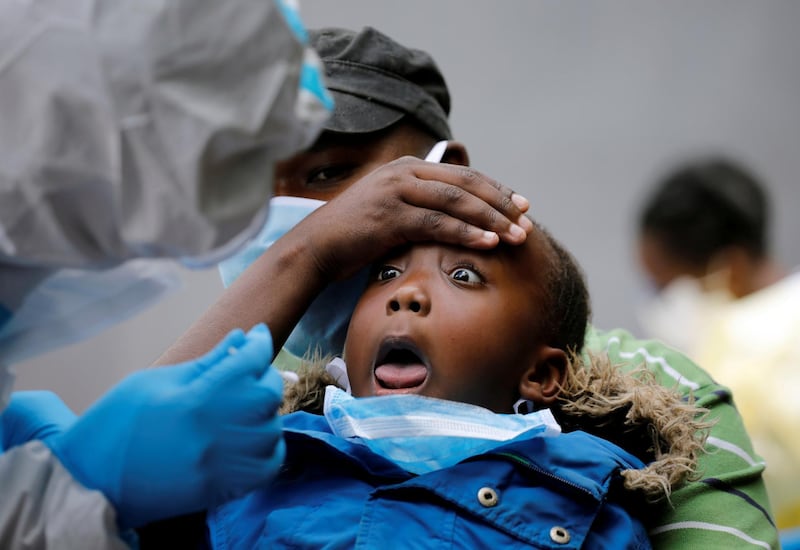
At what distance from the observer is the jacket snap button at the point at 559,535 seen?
1.29 meters

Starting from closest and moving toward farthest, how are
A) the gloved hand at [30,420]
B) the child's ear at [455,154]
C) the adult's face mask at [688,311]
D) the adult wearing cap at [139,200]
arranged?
the adult wearing cap at [139,200] < the gloved hand at [30,420] < the child's ear at [455,154] < the adult's face mask at [688,311]

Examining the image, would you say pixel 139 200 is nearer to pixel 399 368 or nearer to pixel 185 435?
pixel 185 435

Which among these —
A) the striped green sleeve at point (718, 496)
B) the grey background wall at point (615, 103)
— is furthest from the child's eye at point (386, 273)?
the grey background wall at point (615, 103)

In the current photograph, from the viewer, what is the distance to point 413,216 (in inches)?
58.2

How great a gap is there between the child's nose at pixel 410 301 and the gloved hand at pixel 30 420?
0.46 m

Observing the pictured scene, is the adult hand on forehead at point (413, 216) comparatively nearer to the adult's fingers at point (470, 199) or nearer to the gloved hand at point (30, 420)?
the adult's fingers at point (470, 199)

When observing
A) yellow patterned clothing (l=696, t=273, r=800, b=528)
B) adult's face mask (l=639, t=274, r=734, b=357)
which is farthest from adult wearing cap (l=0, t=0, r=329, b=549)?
adult's face mask (l=639, t=274, r=734, b=357)

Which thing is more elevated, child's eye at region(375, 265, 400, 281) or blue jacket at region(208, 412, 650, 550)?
child's eye at region(375, 265, 400, 281)

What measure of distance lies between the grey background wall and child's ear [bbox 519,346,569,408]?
3211 millimetres

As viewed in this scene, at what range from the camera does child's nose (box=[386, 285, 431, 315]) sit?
1437 millimetres

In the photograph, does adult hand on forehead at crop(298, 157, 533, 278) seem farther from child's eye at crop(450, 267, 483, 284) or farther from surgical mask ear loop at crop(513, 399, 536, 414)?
surgical mask ear loop at crop(513, 399, 536, 414)

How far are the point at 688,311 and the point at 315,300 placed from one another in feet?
6.60

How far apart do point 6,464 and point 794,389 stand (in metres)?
1.98

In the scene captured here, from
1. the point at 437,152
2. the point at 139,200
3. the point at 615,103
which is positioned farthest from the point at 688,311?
the point at 139,200
